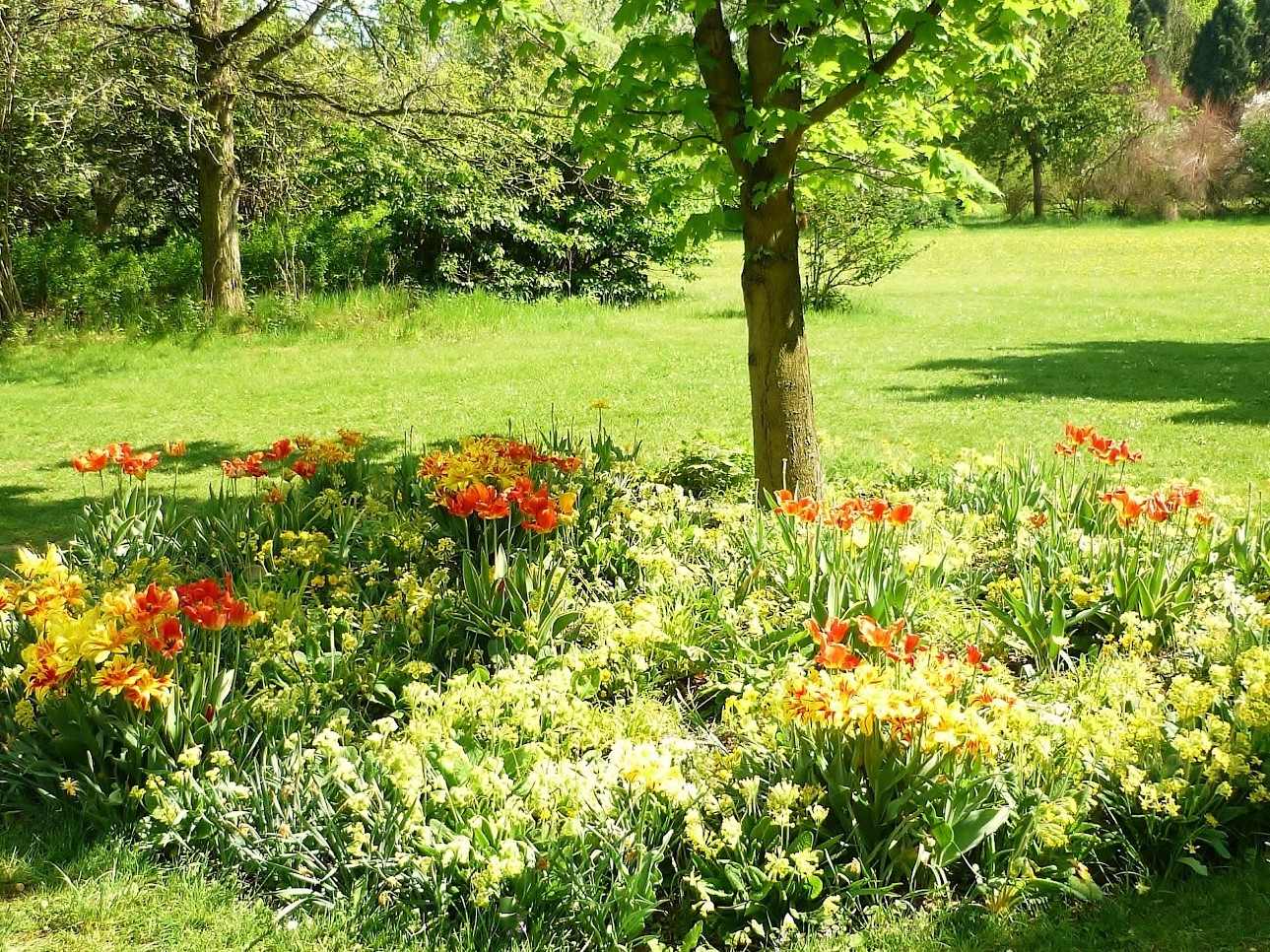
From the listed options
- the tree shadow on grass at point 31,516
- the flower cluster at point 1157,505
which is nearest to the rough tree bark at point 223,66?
the tree shadow on grass at point 31,516

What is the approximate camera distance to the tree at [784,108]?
4.20 metres

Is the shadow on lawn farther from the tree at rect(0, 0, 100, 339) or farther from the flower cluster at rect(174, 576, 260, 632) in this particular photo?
the tree at rect(0, 0, 100, 339)

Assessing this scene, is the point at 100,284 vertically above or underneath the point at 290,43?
underneath

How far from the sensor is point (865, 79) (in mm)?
4266

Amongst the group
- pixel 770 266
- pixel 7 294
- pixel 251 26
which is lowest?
pixel 770 266

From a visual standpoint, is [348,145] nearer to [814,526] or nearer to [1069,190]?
[814,526]

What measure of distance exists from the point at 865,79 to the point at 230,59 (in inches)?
363

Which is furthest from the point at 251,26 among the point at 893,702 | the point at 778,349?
the point at 893,702

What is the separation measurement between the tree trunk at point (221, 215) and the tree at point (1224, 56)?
47.4 metres

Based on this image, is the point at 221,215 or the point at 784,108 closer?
the point at 784,108

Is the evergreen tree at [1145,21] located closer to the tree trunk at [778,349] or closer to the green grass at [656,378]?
the green grass at [656,378]

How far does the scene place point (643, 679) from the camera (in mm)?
3543

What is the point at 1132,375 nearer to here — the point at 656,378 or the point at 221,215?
the point at 656,378

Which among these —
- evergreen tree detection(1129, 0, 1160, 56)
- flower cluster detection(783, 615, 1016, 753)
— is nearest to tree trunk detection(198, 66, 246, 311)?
flower cluster detection(783, 615, 1016, 753)
